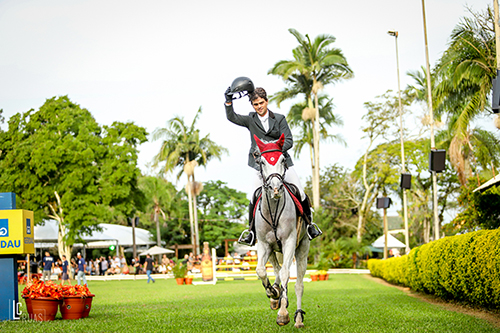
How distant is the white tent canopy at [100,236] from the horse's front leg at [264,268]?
33.5 m

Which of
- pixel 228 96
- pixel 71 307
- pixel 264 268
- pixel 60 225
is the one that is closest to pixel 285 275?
pixel 264 268

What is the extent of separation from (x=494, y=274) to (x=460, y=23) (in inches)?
701

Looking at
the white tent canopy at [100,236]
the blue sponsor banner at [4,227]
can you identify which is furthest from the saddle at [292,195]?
the white tent canopy at [100,236]

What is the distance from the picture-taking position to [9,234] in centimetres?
1121

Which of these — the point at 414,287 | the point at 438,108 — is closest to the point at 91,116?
the point at 438,108

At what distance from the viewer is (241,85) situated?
8266mm

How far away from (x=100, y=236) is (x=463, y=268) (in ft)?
131

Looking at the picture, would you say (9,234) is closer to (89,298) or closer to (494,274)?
(89,298)

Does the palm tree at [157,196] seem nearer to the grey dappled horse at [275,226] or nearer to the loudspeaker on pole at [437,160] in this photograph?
the loudspeaker on pole at [437,160]

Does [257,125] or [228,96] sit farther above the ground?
[228,96]

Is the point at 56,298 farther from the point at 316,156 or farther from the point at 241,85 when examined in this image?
the point at 316,156

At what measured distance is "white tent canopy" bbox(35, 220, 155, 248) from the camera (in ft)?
143

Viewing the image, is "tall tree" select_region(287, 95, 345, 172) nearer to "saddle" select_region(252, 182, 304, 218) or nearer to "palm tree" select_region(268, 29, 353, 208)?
"palm tree" select_region(268, 29, 353, 208)

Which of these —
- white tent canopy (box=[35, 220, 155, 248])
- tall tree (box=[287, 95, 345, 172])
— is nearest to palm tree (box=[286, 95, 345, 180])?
tall tree (box=[287, 95, 345, 172])
